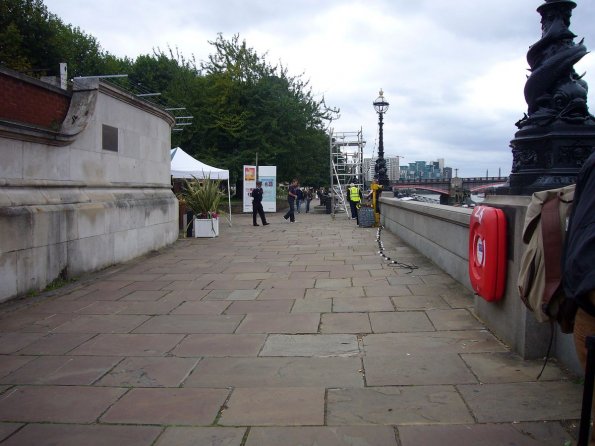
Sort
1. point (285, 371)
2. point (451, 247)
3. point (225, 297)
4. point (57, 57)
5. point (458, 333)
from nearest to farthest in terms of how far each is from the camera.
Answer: point (285, 371) < point (458, 333) < point (225, 297) < point (451, 247) < point (57, 57)

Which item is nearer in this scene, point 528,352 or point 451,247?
point 528,352

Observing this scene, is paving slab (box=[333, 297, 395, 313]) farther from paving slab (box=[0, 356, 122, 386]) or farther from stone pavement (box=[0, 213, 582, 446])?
paving slab (box=[0, 356, 122, 386])

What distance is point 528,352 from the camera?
4070 mm

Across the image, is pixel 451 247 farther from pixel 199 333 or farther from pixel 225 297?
pixel 199 333

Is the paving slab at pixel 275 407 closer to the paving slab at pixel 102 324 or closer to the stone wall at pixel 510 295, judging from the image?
the stone wall at pixel 510 295

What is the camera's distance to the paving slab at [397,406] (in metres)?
3.18

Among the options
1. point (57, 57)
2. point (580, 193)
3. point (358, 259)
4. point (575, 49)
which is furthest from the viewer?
point (57, 57)

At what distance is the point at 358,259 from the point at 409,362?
19.2 feet

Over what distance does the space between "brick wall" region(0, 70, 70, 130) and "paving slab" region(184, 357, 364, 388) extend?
185 inches

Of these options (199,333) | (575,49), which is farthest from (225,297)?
(575,49)

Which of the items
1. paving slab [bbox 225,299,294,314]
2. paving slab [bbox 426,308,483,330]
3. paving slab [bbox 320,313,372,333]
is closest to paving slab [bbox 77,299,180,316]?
paving slab [bbox 225,299,294,314]

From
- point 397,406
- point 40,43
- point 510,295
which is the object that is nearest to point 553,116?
point 510,295

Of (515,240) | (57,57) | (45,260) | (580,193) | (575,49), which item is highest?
(57,57)

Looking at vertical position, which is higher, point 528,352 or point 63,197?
point 63,197
